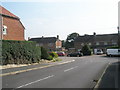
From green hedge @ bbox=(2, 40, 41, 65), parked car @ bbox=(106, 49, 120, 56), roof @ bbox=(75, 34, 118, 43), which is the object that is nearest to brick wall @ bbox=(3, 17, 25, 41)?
green hedge @ bbox=(2, 40, 41, 65)

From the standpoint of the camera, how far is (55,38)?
89.0 meters

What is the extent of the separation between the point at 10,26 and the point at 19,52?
981 cm

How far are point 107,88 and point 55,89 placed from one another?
8.06ft

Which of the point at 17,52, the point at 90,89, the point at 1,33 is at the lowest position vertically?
the point at 90,89

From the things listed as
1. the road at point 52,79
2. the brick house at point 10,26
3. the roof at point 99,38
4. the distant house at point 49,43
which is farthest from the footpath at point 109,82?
the distant house at point 49,43

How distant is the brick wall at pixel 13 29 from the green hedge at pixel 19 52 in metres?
6.03

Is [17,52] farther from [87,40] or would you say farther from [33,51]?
[87,40]

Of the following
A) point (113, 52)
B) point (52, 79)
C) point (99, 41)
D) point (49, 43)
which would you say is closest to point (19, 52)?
point (52, 79)

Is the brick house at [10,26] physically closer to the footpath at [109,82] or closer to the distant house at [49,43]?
the footpath at [109,82]

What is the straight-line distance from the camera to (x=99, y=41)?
79062 millimetres

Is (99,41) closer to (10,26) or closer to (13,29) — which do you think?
(13,29)

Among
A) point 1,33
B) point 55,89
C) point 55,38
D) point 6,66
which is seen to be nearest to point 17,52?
point 6,66

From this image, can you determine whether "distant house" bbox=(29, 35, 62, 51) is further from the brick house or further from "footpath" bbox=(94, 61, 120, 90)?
"footpath" bbox=(94, 61, 120, 90)

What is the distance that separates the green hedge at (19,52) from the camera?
66.2 ft
